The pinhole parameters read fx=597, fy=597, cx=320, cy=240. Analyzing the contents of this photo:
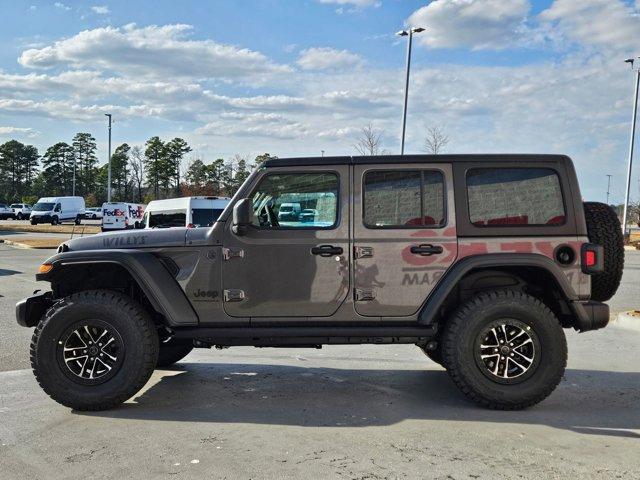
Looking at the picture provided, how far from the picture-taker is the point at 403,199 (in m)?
4.88

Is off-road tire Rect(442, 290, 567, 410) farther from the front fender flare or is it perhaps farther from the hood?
the hood

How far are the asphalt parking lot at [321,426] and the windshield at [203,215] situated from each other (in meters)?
7.53

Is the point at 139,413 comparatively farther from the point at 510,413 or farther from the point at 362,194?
the point at 510,413

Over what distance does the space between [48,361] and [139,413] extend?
0.84 metres

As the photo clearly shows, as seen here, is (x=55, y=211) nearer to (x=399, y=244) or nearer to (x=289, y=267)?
(x=289, y=267)

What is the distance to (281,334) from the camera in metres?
4.75

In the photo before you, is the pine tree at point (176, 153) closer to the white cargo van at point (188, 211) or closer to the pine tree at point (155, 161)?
the pine tree at point (155, 161)

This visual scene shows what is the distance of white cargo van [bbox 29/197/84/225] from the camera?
1871 inches

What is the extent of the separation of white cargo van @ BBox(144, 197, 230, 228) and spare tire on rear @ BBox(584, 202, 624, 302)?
9653 mm

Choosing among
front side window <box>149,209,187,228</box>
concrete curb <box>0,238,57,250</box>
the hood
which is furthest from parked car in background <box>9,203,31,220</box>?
the hood

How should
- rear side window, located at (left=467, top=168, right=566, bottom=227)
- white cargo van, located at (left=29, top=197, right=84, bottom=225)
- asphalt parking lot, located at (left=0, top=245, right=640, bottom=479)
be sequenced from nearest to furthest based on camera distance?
asphalt parking lot, located at (left=0, top=245, right=640, bottom=479), rear side window, located at (left=467, top=168, right=566, bottom=227), white cargo van, located at (left=29, top=197, right=84, bottom=225)

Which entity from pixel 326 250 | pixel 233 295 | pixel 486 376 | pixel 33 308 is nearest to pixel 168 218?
pixel 33 308

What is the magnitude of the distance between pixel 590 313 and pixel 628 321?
3.87 m

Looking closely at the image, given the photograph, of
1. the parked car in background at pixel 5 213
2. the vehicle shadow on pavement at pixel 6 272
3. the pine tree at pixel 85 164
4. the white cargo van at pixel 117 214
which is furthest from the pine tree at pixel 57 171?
the vehicle shadow on pavement at pixel 6 272
